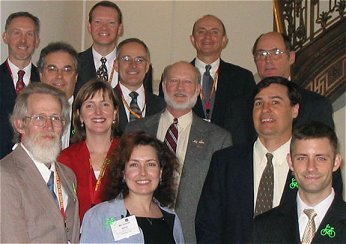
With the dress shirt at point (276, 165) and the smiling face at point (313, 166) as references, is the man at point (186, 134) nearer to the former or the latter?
the dress shirt at point (276, 165)

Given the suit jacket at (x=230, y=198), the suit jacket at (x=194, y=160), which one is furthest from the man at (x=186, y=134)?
the suit jacket at (x=230, y=198)

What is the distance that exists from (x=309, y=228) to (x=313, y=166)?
1.05 ft

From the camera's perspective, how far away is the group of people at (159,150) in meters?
4.42

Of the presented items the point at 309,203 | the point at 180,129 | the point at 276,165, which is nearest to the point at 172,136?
the point at 180,129

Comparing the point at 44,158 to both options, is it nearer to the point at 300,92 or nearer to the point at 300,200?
the point at 300,200

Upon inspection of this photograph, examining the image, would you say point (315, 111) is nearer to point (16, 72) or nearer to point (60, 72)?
point (60, 72)

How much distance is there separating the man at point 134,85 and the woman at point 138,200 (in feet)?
4.66

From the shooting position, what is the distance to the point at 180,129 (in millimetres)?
5746

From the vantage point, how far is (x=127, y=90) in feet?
20.8

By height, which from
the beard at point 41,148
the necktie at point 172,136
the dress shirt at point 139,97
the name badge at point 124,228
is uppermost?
the dress shirt at point 139,97

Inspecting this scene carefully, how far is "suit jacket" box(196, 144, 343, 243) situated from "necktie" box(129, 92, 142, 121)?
1165 millimetres

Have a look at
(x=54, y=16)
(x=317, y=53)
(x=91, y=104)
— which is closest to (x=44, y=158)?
(x=91, y=104)

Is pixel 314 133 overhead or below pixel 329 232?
overhead

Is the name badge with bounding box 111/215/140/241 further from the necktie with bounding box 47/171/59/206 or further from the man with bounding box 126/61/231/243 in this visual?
the man with bounding box 126/61/231/243
